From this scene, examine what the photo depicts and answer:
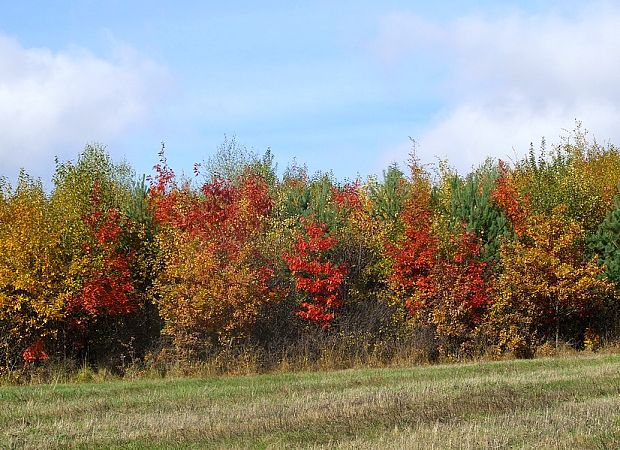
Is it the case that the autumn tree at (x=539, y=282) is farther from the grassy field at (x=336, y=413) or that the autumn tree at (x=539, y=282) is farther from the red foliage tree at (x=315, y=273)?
the grassy field at (x=336, y=413)

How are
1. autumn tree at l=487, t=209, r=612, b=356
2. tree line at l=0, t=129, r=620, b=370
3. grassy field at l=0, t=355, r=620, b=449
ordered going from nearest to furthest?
grassy field at l=0, t=355, r=620, b=449 → tree line at l=0, t=129, r=620, b=370 → autumn tree at l=487, t=209, r=612, b=356

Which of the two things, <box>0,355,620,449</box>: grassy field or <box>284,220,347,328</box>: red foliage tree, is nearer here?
<box>0,355,620,449</box>: grassy field

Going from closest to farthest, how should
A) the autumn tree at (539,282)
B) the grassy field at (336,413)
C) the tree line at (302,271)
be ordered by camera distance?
the grassy field at (336,413)
the tree line at (302,271)
the autumn tree at (539,282)

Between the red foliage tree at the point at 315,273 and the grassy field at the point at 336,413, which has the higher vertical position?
the red foliage tree at the point at 315,273

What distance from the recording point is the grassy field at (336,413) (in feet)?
38.9

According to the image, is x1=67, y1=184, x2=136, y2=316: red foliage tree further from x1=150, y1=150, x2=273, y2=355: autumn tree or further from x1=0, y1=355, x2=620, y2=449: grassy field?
x1=0, y1=355, x2=620, y2=449: grassy field

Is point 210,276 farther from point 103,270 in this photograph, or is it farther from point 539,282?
point 539,282

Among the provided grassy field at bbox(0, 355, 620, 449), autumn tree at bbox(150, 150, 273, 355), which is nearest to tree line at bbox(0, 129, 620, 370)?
autumn tree at bbox(150, 150, 273, 355)

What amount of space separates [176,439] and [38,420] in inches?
149

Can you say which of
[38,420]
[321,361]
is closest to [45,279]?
[321,361]

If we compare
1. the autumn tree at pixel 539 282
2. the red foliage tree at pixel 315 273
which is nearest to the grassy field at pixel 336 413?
the red foliage tree at pixel 315 273

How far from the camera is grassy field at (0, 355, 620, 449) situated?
11.8 metres

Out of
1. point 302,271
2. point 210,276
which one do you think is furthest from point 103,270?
point 302,271

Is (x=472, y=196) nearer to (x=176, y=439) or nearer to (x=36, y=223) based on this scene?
(x=36, y=223)
